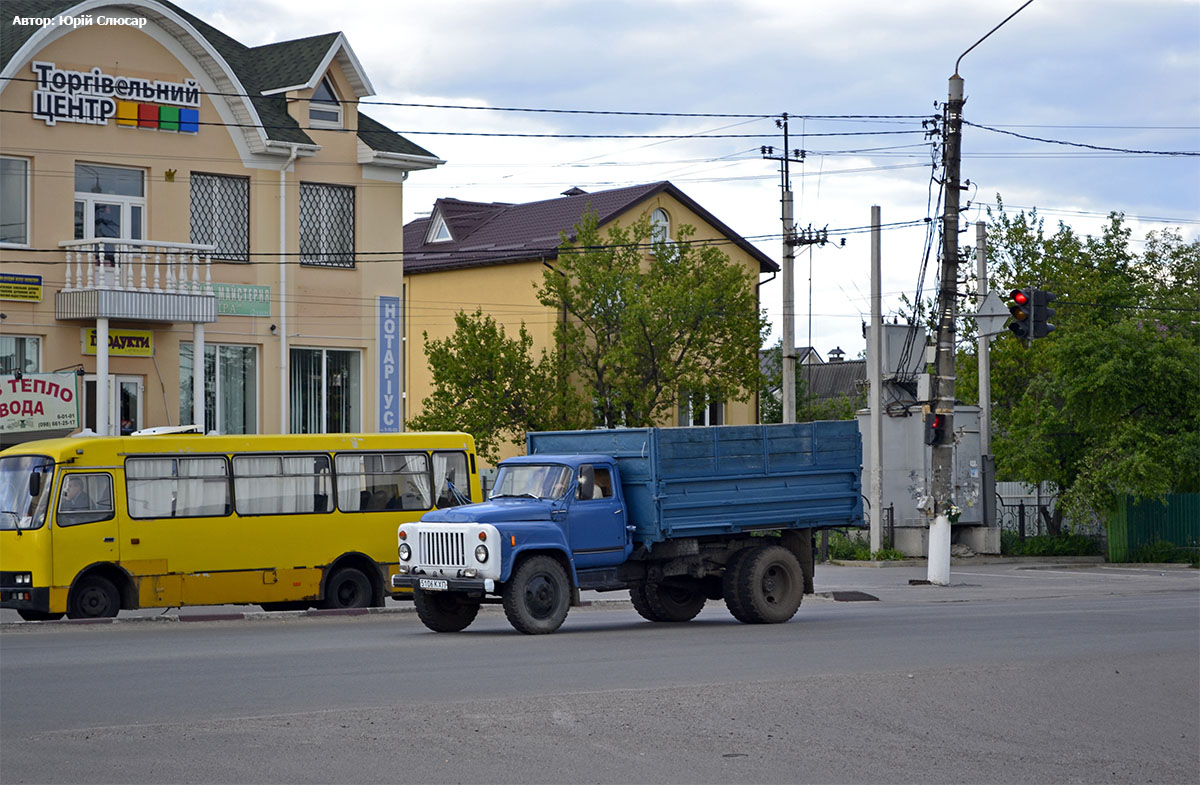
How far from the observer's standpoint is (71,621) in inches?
805

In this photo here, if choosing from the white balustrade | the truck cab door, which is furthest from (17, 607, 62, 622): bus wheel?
the white balustrade

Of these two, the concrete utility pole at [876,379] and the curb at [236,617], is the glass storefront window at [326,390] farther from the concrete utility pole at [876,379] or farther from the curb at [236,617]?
the concrete utility pole at [876,379]

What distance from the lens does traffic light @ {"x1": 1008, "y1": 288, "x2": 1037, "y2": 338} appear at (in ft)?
87.2

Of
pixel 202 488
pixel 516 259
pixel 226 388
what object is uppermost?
pixel 516 259

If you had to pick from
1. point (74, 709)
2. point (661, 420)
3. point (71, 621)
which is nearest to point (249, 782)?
point (74, 709)

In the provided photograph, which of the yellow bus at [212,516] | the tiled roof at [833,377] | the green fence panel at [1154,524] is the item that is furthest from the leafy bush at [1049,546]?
the tiled roof at [833,377]

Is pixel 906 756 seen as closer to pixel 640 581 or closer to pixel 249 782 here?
pixel 249 782

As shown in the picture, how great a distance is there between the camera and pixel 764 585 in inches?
795

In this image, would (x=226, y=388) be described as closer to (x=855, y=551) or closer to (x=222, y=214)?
(x=222, y=214)

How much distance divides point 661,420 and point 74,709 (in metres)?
34.6

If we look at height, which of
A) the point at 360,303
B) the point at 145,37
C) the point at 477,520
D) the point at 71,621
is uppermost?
the point at 145,37

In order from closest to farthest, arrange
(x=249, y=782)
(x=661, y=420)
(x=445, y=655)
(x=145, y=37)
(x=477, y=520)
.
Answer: (x=249, y=782), (x=445, y=655), (x=477, y=520), (x=145, y=37), (x=661, y=420)

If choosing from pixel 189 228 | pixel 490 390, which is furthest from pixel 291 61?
pixel 490 390

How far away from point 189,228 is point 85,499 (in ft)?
39.6
